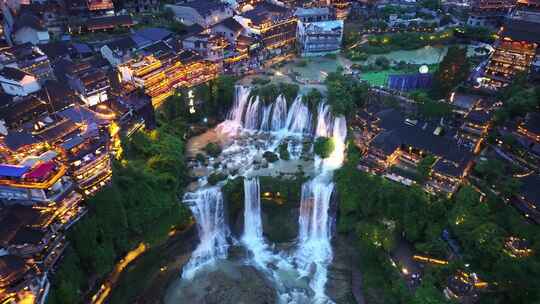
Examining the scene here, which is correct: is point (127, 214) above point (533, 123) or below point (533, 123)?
below

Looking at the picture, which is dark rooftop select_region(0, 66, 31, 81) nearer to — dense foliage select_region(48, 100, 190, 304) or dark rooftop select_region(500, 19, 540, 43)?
dense foliage select_region(48, 100, 190, 304)

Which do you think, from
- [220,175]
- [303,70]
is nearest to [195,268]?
[220,175]

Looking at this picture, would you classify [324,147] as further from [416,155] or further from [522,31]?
[522,31]

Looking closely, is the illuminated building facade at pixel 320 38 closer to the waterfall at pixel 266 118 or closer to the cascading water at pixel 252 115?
the waterfall at pixel 266 118

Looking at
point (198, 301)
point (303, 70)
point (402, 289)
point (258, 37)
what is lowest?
point (198, 301)

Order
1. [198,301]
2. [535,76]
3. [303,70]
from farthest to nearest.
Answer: [303,70] < [535,76] < [198,301]

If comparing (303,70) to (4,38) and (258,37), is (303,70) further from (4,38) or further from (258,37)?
(4,38)

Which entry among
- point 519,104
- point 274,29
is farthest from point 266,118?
point 519,104
